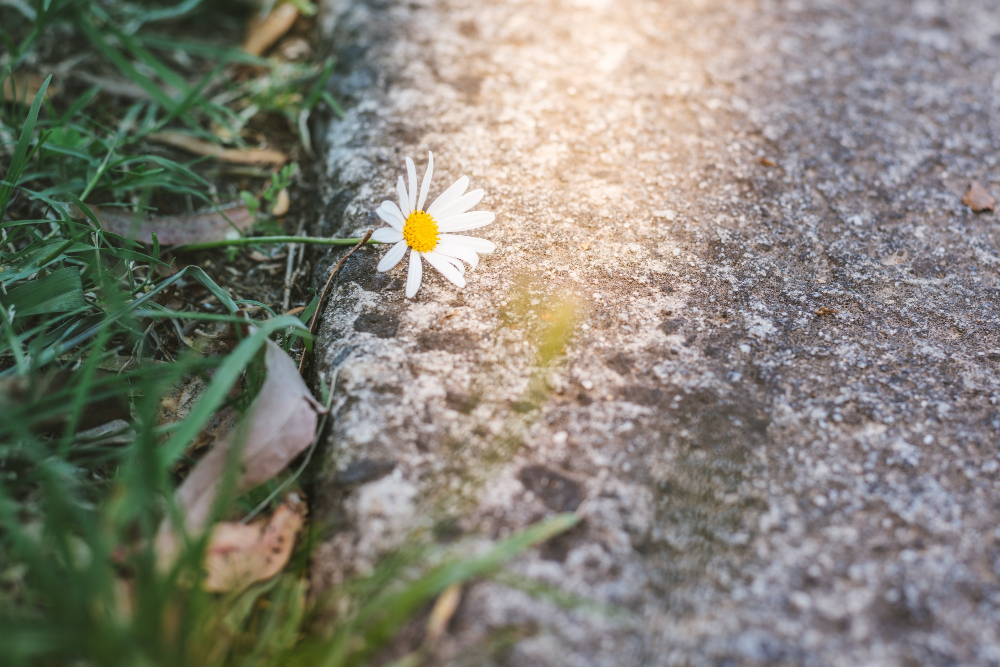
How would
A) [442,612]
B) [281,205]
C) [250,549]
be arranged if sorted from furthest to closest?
[281,205] < [250,549] < [442,612]

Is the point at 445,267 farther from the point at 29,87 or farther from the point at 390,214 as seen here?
the point at 29,87

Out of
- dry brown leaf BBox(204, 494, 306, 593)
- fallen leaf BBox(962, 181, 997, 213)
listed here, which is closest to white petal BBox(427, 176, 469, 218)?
dry brown leaf BBox(204, 494, 306, 593)

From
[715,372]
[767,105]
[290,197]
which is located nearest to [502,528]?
[715,372]

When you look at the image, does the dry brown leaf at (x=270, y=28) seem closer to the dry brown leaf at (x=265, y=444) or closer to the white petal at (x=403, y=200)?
the white petal at (x=403, y=200)

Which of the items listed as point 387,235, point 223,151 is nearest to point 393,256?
point 387,235

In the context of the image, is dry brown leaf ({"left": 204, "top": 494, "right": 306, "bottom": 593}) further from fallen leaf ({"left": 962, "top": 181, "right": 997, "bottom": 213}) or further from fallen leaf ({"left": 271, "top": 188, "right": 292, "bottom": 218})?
fallen leaf ({"left": 962, "top": 181, "right": 997, "bottom": 213})

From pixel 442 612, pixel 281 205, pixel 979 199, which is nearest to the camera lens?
pixel 442 612
